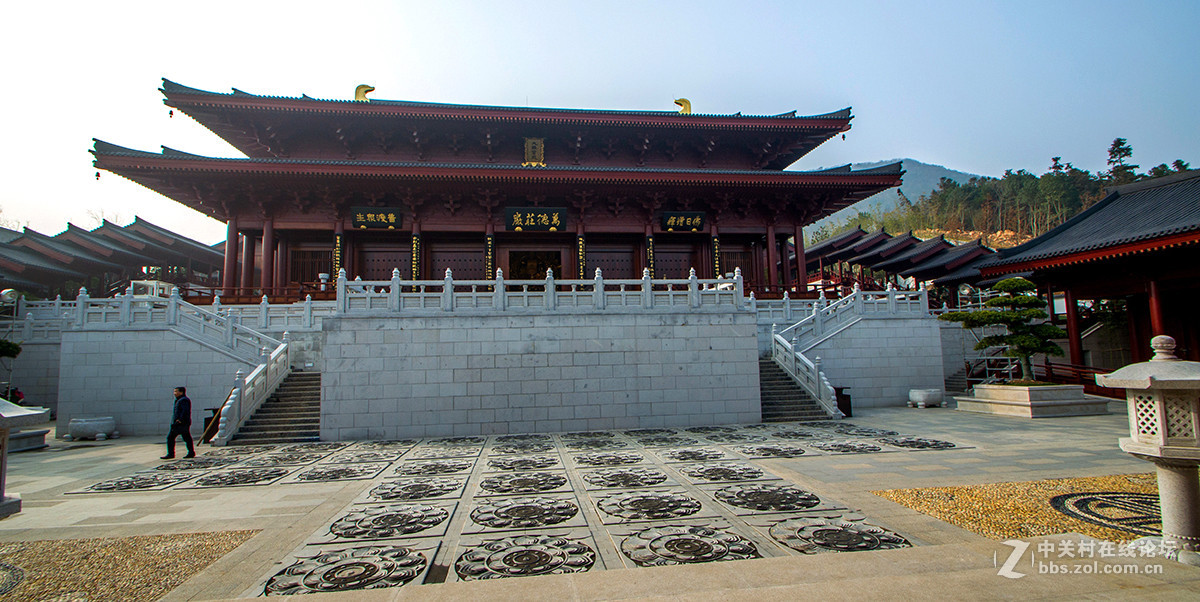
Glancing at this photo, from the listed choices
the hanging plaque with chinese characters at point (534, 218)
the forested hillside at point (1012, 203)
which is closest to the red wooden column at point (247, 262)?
the hanging plaque with chinese characters at point (534, 218)

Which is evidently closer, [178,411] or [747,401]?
[178,411]

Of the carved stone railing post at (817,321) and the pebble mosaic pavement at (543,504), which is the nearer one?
the pebble mosaic pavement at (543,504)

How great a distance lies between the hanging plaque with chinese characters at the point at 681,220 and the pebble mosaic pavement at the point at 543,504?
1083 centimetres

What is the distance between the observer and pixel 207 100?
60.4ft

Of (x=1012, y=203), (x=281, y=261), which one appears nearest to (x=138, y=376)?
(x=281, y=261)

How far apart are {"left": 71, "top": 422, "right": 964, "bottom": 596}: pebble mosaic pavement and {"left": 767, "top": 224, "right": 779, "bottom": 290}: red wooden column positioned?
32.3ft

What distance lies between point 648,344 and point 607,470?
528 centimetres

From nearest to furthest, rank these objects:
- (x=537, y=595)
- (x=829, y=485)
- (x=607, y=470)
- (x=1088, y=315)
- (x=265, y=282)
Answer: (x=537, y=595)
(x=829, y=485)
(x=607, y=470)
(x=265, y=282)
(x=1088, y=315)

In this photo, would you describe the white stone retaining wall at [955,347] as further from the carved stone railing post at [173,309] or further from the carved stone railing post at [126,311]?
the carved stone railing post at [126,311]

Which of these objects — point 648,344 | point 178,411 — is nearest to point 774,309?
point 648,344

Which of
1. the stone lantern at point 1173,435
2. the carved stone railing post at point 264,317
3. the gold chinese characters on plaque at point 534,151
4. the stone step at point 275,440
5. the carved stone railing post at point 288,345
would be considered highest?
the gold chinese characters on plaque at point 534,151

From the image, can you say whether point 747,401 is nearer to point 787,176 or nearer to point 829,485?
point 829,485

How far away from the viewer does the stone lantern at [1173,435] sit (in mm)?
3732

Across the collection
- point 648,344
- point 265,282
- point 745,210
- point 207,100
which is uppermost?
point 207,100
